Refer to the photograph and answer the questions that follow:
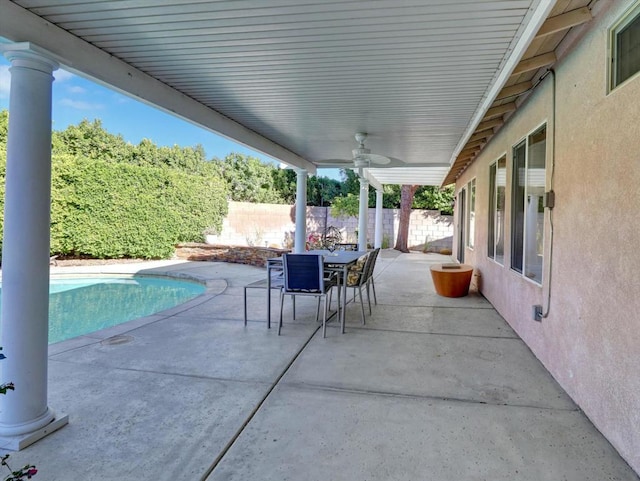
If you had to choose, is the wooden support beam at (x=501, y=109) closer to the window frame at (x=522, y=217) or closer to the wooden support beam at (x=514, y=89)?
the window frame at (x=522, y=217)

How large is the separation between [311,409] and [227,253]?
8.85 meters

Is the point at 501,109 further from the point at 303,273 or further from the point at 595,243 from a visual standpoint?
the point at 303,273

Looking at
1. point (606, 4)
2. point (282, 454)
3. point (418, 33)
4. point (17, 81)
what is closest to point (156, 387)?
point (282, 454)

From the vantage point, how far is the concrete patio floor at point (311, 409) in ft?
6.36

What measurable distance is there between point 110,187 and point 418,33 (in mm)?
9780

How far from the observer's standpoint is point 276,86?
11.5 feet

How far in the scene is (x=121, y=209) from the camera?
10258 millimetres

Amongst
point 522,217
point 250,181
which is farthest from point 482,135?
point 250,181

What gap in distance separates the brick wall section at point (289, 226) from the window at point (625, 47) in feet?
41.2

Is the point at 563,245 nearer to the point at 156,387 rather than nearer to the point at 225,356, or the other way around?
the point at 225,356

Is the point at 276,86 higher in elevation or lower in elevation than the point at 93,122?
lower

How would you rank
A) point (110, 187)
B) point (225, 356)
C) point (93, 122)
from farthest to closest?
point (93, 122) → point (110, 187) → point (225, 356)

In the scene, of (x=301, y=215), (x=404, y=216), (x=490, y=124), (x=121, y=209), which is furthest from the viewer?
(x=404, y=216)

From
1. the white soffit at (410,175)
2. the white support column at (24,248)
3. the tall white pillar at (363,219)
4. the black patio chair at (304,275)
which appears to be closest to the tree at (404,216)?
the white soffit at (410,175)
